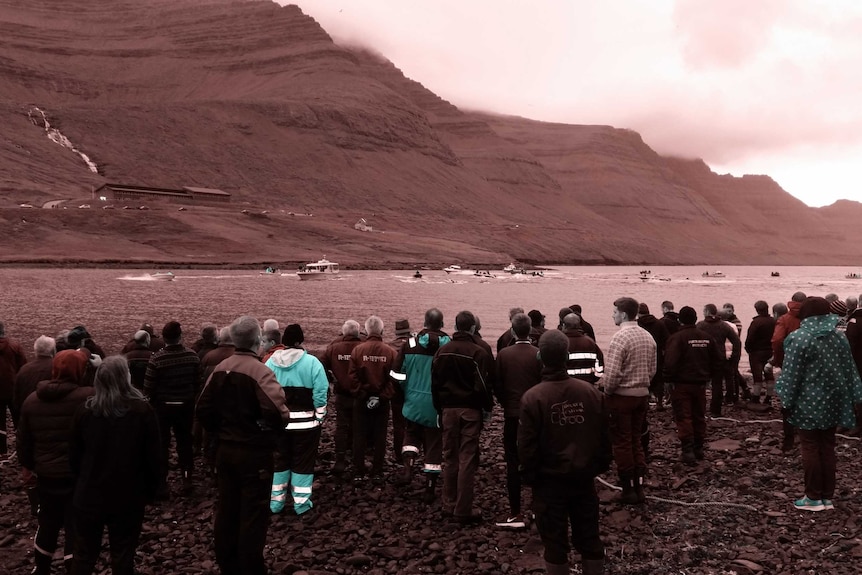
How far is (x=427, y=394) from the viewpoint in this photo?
9.24m

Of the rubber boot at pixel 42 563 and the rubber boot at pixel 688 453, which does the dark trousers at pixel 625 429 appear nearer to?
the rubber boot at pixel 688 453

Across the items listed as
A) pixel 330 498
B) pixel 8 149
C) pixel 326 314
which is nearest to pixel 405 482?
pixel 330 498

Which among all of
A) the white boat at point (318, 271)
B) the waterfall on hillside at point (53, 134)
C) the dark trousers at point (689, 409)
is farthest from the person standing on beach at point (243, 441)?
the waterfall on hillside at point (53, 134)

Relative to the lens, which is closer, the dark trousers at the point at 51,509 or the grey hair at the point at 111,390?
the grey hair at the point at 111,390

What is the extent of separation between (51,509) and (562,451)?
5252 mm

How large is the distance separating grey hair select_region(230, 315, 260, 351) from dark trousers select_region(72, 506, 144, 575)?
176 centimetres

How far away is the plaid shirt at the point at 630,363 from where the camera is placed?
8.88 meters

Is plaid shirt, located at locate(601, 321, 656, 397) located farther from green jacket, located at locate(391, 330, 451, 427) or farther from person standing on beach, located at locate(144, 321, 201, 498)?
person standing on beach, located at locate(144, 321, 201, 498)

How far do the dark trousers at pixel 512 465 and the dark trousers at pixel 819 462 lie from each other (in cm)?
362

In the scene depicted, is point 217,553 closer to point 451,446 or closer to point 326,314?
point 451,446

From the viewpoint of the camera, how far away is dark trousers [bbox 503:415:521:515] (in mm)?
8430

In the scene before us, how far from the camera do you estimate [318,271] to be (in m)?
92.9

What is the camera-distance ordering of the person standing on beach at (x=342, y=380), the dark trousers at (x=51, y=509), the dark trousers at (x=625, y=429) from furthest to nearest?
the person standing on beach at (x=342, y=380)
the dark trousers at (x=625, y=429)
the dark trousers at (x=51, y=509)

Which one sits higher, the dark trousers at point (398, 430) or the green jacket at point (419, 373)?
the green jacket at point (419, 373)
